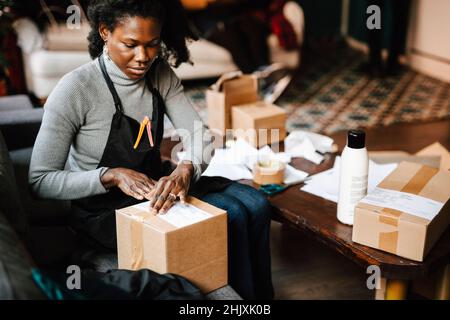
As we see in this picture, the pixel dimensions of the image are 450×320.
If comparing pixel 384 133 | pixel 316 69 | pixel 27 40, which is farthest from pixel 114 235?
pixel 316 69

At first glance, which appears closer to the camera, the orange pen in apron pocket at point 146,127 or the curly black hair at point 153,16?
the curly black hair at point 153,16

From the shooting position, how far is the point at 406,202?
1392mm

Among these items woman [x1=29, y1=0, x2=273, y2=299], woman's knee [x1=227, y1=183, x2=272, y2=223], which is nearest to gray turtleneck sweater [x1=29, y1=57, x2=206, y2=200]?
woman [x1=29, y1=0, x2=273, y2=299]

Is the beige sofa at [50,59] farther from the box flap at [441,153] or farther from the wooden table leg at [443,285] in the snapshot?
the wooden table leg at [443,285]

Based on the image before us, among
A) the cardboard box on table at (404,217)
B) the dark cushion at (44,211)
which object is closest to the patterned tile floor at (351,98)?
the dark cushion at (44,211)

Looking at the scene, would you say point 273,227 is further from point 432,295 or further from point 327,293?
point 432,295

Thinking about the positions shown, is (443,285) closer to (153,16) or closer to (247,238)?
(247,238)

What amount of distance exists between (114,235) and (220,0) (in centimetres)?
376

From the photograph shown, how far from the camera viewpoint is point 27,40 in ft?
12.9

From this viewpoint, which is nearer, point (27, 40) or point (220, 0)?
point (27, 40)

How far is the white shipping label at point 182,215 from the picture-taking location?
49.4 inches

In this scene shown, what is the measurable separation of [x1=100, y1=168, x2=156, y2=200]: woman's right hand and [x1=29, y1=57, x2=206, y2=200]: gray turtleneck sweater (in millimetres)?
20

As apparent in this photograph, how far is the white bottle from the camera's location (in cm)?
140

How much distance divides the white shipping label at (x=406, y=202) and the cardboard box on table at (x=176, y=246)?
1.28ft
